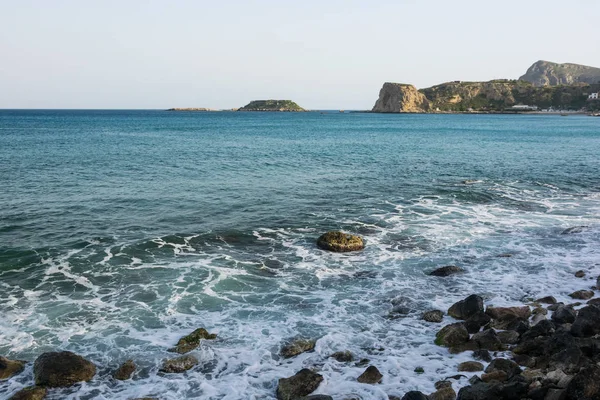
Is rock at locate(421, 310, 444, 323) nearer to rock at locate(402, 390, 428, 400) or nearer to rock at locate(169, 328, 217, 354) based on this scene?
rock at locate(402, 390, 428, 400)

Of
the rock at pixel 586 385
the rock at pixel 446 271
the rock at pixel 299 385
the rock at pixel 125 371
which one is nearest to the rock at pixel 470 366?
the rock at pixel 586 385

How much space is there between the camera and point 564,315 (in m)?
14.6

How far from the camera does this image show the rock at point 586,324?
13.2 metres

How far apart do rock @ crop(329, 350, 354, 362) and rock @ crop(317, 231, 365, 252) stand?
9.71 metres

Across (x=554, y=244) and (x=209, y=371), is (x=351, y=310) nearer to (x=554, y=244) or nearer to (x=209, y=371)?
(x=209, y=371)

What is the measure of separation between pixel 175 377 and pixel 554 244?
20412 millimetres

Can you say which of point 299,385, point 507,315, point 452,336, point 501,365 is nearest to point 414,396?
point 299,385

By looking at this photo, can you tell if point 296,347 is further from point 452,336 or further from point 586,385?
point 586,385

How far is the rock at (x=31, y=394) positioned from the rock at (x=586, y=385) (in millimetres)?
12454

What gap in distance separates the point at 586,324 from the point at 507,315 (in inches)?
91.6

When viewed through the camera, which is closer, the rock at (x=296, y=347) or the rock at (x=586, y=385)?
the rock at (x=586, y=385)

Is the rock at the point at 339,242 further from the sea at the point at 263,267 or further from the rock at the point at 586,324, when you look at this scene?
the rock at the point at 586,324

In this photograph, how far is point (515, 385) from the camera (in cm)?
996

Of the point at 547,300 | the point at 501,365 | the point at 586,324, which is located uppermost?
the point at 586,324
